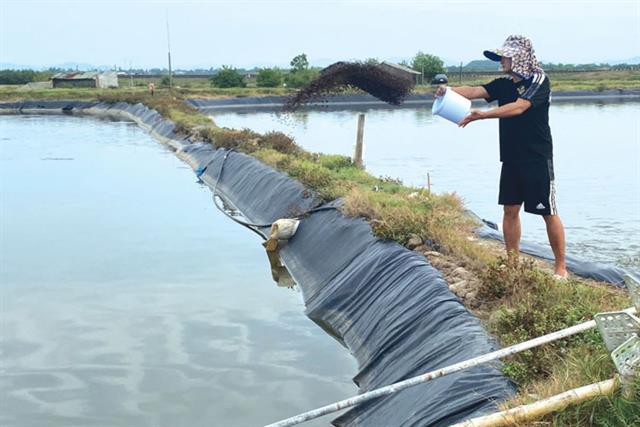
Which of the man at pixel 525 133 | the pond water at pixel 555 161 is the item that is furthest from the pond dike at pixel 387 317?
the pond water at pixel 555 161

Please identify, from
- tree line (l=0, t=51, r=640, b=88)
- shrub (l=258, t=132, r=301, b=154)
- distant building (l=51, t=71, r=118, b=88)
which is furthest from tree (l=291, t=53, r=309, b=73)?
shrub (l=258, t=132, r=301, b=154)

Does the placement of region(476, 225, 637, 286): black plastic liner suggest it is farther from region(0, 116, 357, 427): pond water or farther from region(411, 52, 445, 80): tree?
region(411, 52, 445, 80): tree

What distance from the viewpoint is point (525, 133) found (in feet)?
19.2

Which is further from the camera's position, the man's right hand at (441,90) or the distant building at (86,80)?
the distant building at (86,80)

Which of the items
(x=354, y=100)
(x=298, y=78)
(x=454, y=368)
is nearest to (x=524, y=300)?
(x=454, y=368)

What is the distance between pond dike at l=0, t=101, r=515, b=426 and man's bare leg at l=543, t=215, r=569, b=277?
3.17ft

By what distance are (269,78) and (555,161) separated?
45.1 metres

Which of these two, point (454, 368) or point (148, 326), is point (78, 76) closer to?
point (148, 326)

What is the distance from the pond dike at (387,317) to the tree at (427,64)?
59.0 meters

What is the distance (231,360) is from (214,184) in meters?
10.5

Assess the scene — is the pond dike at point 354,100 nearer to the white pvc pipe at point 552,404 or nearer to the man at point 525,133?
the man at point 525,133

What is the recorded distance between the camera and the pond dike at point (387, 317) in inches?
179

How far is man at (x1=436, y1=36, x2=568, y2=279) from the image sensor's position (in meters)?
5.69

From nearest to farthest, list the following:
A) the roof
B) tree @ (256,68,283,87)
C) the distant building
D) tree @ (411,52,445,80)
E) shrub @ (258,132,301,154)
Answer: shrub @ (258,132,301,154) < the distant building < the roof < tree @ (256,68,283,87) < tree @ (411,52,445,80)
